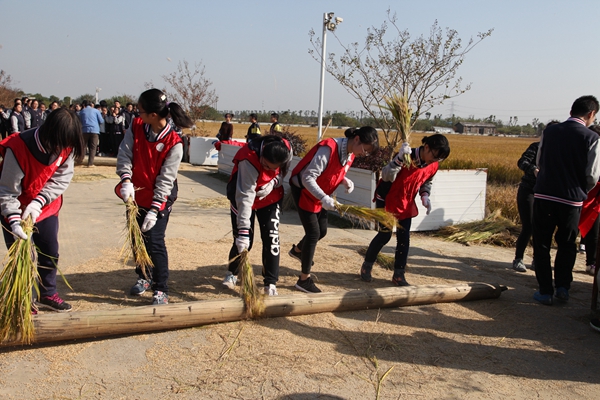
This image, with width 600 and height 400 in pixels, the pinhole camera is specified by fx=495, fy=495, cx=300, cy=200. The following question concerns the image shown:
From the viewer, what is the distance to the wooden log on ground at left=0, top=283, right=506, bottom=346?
11.0 ft

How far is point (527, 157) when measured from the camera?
6129mm

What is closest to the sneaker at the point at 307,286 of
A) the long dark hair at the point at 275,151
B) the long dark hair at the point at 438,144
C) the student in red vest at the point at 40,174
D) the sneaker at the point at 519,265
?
the long dark hair at the point at 275,151

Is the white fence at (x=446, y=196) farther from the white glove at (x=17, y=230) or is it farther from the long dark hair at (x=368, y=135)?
the white glove at (x=17, y=230)

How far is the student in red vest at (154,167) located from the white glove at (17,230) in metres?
0.77

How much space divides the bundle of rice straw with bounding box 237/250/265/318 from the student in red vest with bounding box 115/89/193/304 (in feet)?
2.35

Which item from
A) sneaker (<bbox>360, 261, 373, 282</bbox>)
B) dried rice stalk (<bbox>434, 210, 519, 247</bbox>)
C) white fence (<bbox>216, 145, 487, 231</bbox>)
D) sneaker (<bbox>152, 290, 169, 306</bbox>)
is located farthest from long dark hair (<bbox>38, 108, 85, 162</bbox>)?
dried rice stalk (<bbox>434, 210, 519, 247</bbox>)

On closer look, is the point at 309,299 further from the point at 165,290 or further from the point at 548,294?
the point at 548,294

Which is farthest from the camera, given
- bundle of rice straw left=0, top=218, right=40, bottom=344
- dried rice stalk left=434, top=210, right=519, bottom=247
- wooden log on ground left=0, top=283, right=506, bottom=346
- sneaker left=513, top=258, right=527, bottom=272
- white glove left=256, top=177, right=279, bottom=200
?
dried rice stalk left=434, top=210, right=519, bottom=247

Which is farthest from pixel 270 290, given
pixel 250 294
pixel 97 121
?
pixel 97 121

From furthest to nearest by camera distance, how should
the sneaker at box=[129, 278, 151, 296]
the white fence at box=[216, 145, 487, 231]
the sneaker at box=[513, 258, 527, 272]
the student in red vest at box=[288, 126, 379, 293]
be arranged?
1. the white fence at box=[216, 145, 487, 231]
2. the sneaker at box=[513, 258, 527, 272]
3. the student in red vest at box=[288, 126, 379, 293]
4. the sneaker at box=[129, 278, 151, 296]

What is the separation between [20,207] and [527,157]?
5.50m

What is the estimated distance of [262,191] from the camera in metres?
4.28

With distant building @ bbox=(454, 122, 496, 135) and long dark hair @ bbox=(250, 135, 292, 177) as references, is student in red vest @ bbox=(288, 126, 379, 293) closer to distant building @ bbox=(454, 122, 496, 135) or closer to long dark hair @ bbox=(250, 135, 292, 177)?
long dark hair @ bbox=(250, 135, 292, 177)

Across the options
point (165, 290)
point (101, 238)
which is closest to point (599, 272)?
point (165, 290)
